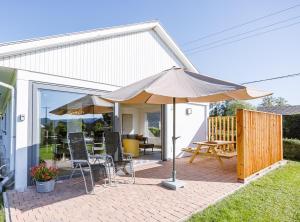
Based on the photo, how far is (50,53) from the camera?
603 cm

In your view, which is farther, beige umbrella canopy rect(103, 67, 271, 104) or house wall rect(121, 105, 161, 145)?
house wall rect(121, 105, 161, 145)

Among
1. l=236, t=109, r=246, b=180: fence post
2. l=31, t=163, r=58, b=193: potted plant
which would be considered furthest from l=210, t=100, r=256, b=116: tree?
l=31, t=163, r=58, b=193: potted plant

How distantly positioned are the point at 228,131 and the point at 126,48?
6.33m

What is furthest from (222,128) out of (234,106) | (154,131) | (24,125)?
(234,106)

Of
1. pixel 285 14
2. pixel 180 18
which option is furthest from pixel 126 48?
pixel 285 14

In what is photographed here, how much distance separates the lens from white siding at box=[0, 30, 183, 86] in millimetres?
5854

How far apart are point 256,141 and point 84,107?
536 cm

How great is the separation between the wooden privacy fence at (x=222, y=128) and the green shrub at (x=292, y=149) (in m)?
2.69

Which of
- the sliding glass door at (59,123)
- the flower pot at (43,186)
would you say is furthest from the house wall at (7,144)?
the flower pot at (43,186)

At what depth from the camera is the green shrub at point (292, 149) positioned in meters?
10.4

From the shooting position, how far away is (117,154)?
6.22m

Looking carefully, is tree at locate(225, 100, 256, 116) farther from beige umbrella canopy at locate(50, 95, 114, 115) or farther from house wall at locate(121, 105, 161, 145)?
beige umbrella canopy at locate(50, 95, 114, 115)

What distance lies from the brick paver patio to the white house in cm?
121

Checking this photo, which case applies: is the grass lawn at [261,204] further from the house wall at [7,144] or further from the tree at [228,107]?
the tree at [228,107]
